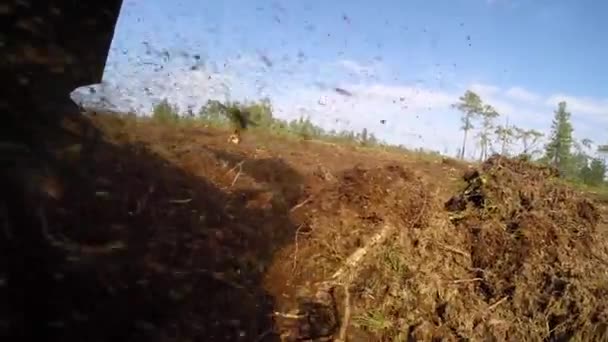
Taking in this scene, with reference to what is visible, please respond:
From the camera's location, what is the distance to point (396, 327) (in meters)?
4.56

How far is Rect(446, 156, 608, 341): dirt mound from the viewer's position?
16.1 ft

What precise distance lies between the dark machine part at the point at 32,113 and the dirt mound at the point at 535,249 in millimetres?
3838

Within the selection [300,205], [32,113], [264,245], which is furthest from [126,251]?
[300,205]

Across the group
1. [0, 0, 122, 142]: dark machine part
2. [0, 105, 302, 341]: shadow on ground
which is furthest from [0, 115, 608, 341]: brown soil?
[0, 0, 122, 142]: dark machine part

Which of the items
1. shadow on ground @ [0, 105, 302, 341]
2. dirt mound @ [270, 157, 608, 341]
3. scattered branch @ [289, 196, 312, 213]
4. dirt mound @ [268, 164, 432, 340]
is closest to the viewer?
shadow on ground @ [0, 105, 302, 341]

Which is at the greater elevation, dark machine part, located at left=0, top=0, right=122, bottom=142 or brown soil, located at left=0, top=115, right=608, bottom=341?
dark machine part, located at left=0, top=0, right=122, bottom=142

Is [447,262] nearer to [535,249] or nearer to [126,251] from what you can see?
[535,249]

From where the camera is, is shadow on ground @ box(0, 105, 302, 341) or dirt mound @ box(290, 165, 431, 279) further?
dirt mound @ box(290, 165, 431, 279)

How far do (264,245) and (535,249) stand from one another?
2.80 metres

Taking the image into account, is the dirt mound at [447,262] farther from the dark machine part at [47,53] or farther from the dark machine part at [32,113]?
the dark machine part at [47,53]

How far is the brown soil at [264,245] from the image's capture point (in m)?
2.95

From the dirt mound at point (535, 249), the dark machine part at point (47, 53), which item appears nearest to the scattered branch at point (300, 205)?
the dirt mound at point (535, 249)

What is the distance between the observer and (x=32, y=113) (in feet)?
8.94

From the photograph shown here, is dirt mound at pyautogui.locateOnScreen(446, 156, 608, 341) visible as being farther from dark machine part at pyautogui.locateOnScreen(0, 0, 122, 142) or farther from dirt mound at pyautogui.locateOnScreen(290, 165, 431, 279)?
dark machine part at pyautogui.locateOnScreen(0, 0, 122, 142)
